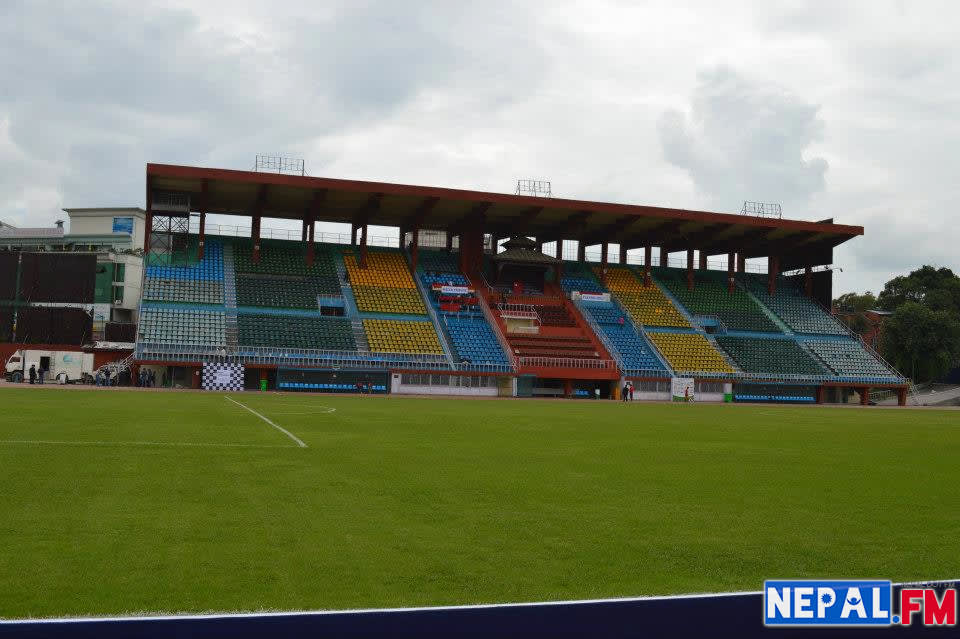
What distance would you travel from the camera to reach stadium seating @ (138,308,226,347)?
57.8 metres

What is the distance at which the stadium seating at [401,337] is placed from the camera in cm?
6188

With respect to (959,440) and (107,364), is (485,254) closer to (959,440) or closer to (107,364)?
(107,364)

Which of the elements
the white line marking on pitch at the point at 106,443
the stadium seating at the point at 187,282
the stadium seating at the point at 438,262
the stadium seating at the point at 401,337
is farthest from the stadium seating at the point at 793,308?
the white line marking on pitch at the point at 106,443

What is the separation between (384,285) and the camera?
7038 centimetres

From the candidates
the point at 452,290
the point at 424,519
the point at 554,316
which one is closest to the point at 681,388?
the point at 554,316

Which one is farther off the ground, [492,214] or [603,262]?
[492,214]

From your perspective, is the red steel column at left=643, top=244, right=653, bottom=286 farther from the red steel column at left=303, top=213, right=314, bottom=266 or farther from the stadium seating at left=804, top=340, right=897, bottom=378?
the red steel column at left=303, top=213, right=314, bottom=266

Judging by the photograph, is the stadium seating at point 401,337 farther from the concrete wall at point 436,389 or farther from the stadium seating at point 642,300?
the stadium seating at point 642,300

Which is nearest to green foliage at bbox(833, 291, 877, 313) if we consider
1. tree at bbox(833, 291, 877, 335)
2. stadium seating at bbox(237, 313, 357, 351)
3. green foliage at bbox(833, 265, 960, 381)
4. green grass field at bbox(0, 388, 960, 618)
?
tree at bbox(833, 291, 877, 335)

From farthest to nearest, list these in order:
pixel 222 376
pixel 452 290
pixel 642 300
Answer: pixel 642 300
pixel 452 290
pixel 222 376

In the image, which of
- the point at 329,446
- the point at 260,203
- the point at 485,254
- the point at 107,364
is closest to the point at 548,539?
the point at 329,446

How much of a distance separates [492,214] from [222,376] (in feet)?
89.5

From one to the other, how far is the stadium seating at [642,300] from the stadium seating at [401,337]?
18.3 m

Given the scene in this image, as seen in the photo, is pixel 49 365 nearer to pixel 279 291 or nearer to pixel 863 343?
pixel 279 291
